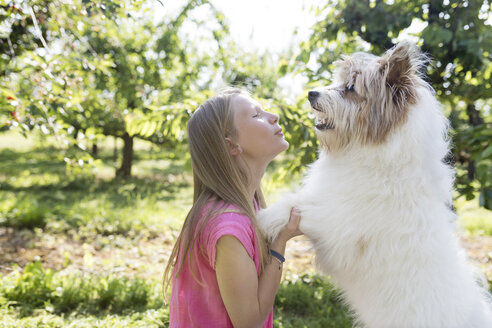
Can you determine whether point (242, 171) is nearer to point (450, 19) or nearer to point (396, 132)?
point (396, 132)

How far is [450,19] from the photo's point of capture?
351cm

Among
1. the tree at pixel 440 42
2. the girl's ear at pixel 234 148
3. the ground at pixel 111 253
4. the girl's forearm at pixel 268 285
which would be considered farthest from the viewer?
the ground at pixel 111 253

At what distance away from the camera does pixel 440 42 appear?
3.52m

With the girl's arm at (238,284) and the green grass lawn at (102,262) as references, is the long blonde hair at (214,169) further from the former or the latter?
the green grass lawn at (102,262)

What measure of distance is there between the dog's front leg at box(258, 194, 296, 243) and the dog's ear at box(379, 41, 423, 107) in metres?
0.74

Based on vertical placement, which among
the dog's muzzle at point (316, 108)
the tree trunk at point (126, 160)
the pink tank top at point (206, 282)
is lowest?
the tree trunk at point (126, 160)

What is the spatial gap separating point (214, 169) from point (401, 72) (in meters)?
1.04

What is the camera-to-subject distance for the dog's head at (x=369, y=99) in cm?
202

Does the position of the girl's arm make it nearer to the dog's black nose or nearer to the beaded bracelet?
the beaded bracelet

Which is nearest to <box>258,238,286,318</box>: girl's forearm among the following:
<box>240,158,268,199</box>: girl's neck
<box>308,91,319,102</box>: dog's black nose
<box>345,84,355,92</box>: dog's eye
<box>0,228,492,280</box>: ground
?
<box>240,158,268,199</box>: girl's neck

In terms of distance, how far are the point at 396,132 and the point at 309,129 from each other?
1.51 m

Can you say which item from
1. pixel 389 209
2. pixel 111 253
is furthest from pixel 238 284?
pixel 111 253

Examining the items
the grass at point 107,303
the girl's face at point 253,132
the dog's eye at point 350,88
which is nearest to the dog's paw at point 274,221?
the girl's face at point 253,132

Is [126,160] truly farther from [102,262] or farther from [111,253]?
[102,262]
